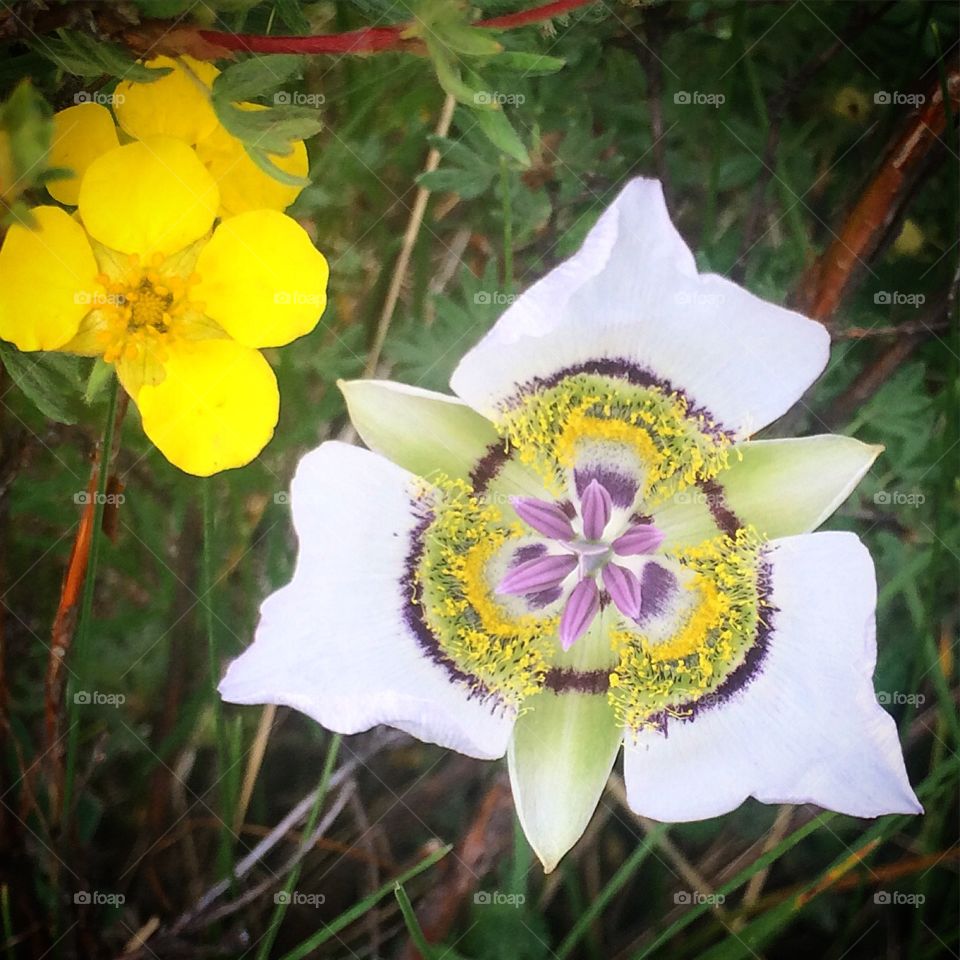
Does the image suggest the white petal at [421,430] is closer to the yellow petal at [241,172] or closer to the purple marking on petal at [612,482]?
the purple marking on petal at [612,482]

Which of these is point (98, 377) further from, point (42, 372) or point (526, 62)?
point (526, 62)

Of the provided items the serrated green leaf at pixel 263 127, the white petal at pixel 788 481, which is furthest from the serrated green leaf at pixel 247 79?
the white petal at pixel 788 481
